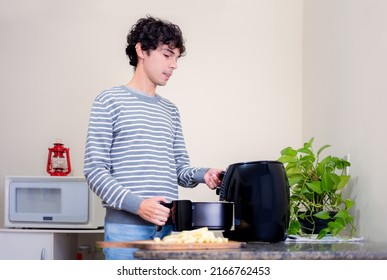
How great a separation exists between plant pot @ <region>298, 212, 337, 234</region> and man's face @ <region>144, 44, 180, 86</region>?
0.54 metres

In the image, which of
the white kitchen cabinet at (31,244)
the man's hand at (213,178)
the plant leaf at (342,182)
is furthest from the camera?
the white kitchen cabinet at (31,244)

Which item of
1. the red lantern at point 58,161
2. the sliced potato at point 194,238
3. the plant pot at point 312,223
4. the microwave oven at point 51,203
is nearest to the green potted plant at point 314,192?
the plant pot at point 312,223

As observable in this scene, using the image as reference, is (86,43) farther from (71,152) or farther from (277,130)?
(277,130)

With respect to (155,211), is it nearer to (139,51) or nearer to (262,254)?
(262,254)

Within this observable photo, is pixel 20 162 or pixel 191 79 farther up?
pixel 191 79

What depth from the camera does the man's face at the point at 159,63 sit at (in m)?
1.45

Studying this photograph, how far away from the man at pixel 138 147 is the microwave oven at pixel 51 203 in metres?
1.21

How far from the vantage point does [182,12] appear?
2883 millimetres

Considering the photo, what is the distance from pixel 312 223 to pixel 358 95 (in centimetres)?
41

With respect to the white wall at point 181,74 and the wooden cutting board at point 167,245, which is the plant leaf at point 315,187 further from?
the white wall at point 181,74

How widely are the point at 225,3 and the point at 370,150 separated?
4.66ft

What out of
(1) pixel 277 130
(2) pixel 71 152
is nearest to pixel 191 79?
(1) pixel 277 130

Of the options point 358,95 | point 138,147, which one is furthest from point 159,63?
point 358,95

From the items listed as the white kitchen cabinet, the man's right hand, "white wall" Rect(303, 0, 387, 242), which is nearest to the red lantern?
the white kitchen cabinet
